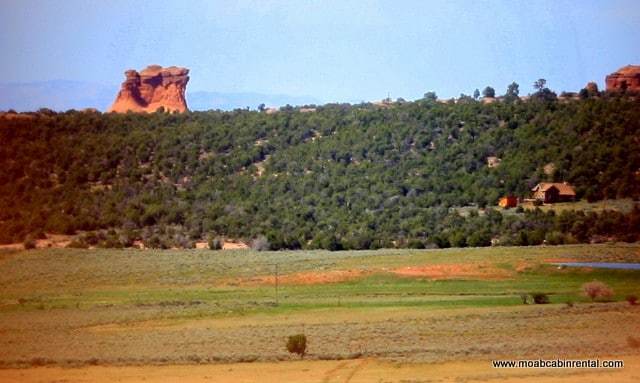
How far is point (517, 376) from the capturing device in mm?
20734

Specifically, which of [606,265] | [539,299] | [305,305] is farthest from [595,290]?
[305,305]

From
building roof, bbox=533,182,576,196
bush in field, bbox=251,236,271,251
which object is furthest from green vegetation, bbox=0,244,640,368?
building roof, bbox=533,182,576,196

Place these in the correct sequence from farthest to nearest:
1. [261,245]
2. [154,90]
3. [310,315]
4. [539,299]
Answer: [154,90], [261,245], [539,299], [310,315]

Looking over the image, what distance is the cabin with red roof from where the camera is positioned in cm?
4891

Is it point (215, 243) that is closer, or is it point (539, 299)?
point (539, 299)

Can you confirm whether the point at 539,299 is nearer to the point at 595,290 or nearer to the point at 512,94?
the point at 595,290

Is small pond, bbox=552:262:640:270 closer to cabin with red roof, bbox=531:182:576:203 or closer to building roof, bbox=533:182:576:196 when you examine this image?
cabin with red roof, bbox=531:182:576:203

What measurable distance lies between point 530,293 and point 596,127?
22.9 meters

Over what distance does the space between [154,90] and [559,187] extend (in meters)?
37.9

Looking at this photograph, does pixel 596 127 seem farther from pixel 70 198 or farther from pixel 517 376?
pixel 517 376

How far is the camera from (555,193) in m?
49.4

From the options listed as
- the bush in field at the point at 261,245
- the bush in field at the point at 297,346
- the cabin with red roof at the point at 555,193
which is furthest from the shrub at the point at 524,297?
the cabin with red roof at the point at 555,193

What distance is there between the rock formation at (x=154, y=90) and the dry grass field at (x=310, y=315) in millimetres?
34109

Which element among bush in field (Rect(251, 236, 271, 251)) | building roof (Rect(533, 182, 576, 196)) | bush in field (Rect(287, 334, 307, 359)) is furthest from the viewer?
building roof (Rect(533, 182, 576, 196))
